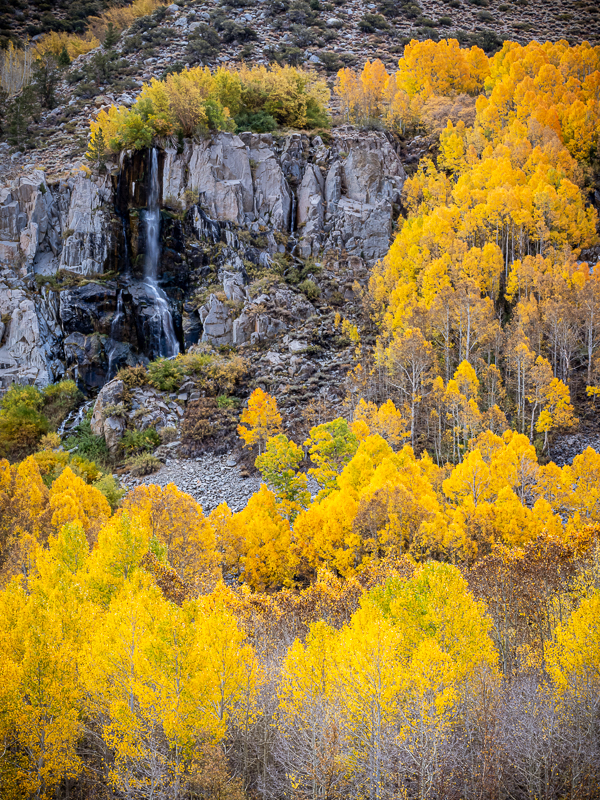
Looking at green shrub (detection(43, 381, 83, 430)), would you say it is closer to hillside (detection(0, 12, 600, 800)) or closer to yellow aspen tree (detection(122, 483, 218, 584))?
hillside (detection(0, 12, 600, 800))

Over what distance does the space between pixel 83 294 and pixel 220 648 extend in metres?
45.3

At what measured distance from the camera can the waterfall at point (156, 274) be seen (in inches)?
1933

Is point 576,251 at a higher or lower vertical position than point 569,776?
higher

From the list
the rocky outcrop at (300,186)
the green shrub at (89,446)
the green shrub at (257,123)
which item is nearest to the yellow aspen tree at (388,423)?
the green shrub at (89,446)

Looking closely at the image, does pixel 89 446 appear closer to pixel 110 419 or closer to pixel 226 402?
pixel 110 419

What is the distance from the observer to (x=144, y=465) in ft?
118

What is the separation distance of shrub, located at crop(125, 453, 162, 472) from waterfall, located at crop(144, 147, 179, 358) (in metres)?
15.2

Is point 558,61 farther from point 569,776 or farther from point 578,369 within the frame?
point 569,776

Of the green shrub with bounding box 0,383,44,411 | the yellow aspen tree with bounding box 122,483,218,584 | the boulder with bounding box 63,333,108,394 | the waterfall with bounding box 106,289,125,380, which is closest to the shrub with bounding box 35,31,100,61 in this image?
the waterfall with bounding box 106,289,125,380

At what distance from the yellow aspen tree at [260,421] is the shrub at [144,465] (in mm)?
6796

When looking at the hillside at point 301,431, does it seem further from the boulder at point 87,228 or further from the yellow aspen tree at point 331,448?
the boulder at point 87,228

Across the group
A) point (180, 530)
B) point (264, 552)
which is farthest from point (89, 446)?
point (264, 552)

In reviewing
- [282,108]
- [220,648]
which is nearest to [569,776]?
[220,648]

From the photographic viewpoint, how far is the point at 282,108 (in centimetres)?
6209
